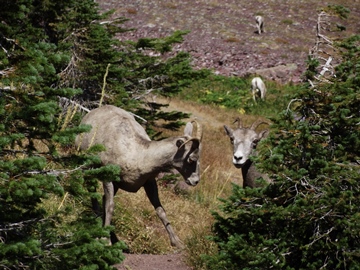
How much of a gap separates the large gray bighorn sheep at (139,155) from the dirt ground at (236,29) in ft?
82.3

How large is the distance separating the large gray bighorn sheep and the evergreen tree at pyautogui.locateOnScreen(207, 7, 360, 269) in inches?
53.2

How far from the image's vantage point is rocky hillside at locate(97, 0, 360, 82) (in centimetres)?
3819

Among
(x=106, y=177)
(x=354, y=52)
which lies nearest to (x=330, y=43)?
(x=354, y=52)

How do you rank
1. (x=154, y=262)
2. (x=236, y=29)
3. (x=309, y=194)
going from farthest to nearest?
(x=236, y=29) → (x=154, y=262) → (x=309, y=194)

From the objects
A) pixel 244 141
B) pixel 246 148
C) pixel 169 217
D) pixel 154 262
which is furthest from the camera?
pixel 169 217

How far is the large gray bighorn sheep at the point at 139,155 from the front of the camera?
7895mm

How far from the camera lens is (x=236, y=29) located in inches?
1880

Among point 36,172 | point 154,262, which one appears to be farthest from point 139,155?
point 36,172

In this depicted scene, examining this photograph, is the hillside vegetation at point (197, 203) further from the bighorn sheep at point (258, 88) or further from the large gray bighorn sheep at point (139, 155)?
the bighorn sheep at point (258, 88)

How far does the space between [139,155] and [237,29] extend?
40770 mm

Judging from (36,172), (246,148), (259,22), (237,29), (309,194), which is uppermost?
(36,172)

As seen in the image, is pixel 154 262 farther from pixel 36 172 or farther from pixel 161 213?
pixel 36 172

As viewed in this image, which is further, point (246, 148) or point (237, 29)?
point (237, 29)

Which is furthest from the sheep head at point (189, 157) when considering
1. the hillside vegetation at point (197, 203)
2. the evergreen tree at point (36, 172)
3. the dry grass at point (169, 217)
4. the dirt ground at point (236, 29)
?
the dirt ground at point (236, 29)
